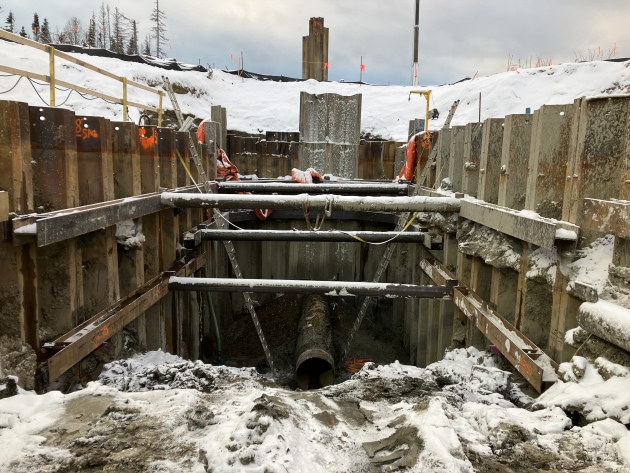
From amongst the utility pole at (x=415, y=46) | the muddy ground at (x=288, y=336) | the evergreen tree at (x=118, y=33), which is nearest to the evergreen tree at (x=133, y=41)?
the evergreen tree at (x=118, y=33)

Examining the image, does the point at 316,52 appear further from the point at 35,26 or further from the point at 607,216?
the point at 607,216

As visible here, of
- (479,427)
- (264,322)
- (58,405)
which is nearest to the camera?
(479,427)

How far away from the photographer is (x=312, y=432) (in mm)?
2699

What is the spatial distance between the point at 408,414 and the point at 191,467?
53.8 inches

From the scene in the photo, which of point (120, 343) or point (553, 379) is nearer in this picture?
point (553, 379)

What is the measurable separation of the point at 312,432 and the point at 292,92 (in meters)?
27.8

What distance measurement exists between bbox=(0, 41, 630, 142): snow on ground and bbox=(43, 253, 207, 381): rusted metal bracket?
14.2 meters

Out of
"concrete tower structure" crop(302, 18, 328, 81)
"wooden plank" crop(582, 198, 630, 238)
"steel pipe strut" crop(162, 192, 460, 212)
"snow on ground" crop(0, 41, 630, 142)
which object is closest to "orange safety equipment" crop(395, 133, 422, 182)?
"steel pipe strut" crop(162, 192, 460, 212)

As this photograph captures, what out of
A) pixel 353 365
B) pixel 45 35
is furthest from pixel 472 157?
pixel 45 35

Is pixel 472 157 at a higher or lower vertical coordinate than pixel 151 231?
higher

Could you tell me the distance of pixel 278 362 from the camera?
806cm

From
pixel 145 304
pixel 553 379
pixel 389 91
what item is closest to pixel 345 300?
pixel 145 304

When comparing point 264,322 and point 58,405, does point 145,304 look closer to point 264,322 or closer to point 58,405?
point 58,405

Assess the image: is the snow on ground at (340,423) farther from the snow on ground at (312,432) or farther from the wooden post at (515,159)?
the wooden post at (515,159)
